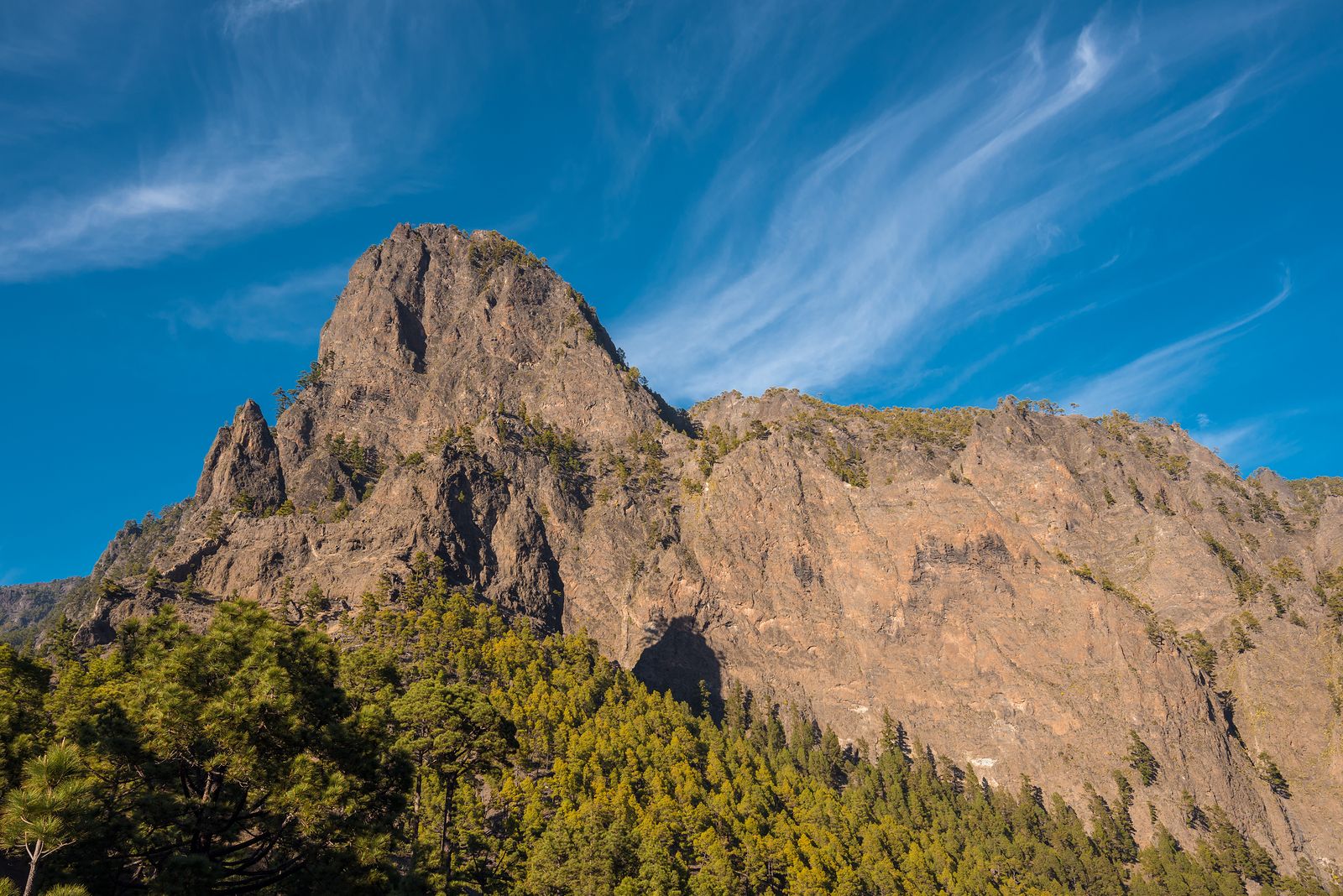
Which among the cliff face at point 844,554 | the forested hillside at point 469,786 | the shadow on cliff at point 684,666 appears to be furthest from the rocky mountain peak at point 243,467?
the shadow on cliff at point 684,666

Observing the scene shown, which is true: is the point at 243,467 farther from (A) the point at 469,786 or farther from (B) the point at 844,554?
(B) the point at 844,554

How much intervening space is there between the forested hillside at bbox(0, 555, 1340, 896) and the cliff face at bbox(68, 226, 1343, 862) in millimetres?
8117

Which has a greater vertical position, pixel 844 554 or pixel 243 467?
pixel 243 467

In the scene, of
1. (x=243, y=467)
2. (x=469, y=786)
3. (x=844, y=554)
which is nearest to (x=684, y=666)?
(x=844, y=554)

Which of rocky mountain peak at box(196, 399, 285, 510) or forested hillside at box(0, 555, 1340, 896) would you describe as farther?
rocky mountain peak at box(196, 399, 285, 510)

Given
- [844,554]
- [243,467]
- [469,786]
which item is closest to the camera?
[469,786]

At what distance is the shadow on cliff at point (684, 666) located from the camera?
433 ft

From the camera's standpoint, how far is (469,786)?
6956 cm

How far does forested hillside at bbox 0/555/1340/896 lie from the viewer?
20.5 meters

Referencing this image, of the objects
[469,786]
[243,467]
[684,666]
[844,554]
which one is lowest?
[469,786]

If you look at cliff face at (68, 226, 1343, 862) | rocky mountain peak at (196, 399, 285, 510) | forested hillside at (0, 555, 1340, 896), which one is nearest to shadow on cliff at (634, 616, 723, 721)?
cliff face at (68, 226, 1343, 862)

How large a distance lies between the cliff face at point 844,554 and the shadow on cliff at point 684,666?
534 mm

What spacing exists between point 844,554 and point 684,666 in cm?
3707

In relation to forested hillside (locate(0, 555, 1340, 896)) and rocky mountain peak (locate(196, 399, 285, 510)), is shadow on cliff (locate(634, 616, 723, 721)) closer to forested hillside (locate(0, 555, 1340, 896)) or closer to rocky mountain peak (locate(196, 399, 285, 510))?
forested hillside (locate(0, 555, 1340, 896))
